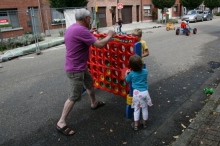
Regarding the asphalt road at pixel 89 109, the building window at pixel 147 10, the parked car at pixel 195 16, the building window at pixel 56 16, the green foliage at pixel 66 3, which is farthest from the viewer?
the building window at pixel 147 10

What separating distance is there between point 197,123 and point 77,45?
228 centimetres

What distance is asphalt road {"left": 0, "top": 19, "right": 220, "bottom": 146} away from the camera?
3215 mm

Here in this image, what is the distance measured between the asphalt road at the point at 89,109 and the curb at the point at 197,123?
16 cm

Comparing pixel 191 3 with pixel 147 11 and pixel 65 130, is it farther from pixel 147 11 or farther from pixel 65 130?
pixel 65 130

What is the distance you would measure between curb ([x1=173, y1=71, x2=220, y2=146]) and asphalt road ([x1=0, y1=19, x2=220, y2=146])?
6.3 inches

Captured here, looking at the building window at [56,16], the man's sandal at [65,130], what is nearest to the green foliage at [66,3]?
the building window at [56,16]

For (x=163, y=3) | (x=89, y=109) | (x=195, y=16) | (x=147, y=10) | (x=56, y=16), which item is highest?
(x=163, y=3)

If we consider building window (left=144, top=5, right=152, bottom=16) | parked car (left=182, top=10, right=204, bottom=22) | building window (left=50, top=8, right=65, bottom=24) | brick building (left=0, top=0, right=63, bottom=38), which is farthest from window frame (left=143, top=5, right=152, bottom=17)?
building window (left=50, top=8, right=65, bottom=24)

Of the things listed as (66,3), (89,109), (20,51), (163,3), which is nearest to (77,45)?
(89,109)

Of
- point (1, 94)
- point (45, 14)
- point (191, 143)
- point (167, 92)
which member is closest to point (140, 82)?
point (191, 143)

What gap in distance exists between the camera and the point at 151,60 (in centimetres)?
784

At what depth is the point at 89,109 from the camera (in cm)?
414

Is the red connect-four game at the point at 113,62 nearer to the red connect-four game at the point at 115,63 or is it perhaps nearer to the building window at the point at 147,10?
the red connect-four game at the point at 115,63

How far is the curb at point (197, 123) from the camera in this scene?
295 cm
